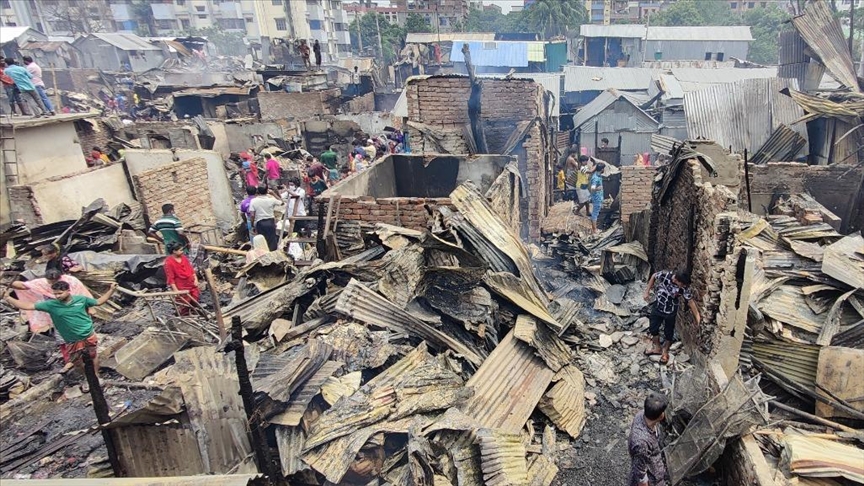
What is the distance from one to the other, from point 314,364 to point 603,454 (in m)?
3.01

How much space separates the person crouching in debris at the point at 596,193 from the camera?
1290cm

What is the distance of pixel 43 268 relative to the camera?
747 cm

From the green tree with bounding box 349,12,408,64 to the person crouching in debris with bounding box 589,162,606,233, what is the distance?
3358cm

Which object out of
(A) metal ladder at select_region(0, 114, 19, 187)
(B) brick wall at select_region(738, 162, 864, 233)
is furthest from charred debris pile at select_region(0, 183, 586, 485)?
(B) brick wall at select_region(738, 162, 864, 233)

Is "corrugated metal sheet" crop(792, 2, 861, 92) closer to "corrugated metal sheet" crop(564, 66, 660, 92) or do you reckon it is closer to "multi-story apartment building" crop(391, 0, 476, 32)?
"corrugated metal sheet" crop(564, 66, 660, 92)

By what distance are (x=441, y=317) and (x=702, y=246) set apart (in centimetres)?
329

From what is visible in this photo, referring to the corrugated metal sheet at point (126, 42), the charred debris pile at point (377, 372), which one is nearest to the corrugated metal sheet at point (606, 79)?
the charred debris pile at point (377, 372)

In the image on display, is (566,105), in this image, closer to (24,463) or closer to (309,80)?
(309,80)

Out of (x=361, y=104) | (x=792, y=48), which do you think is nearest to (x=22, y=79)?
(x=361, y=104)

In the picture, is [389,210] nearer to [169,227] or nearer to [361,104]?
[169,227]

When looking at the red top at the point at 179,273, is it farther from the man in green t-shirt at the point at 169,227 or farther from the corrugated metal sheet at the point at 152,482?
the corrugated metal sheet at the point at 152,482

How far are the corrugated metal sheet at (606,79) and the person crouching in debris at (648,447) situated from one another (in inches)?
919

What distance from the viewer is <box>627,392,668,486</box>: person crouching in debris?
142 inches

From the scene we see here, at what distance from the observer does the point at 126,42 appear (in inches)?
1613
